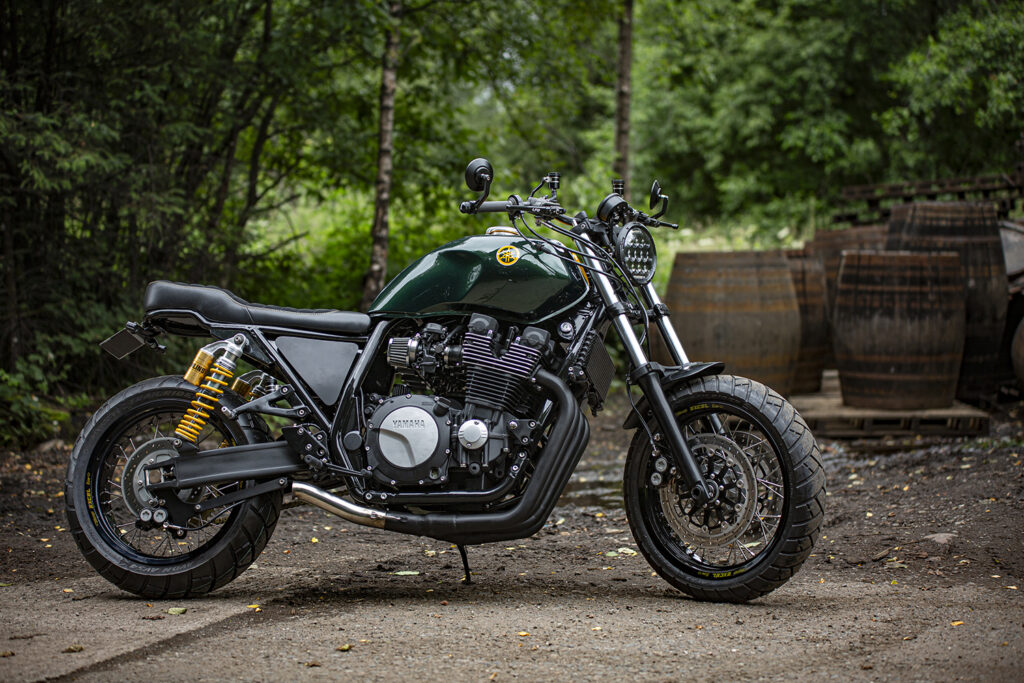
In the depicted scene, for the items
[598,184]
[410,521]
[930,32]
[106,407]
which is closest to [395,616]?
[410,521]

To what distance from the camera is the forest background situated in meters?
6.84

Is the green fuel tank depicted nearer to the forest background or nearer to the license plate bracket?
the license plate bracket

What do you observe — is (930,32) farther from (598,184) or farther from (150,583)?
(150,583)

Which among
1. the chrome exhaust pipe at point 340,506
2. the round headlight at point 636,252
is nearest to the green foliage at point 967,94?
the round headlight at point 636,252

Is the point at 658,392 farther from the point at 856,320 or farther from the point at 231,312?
the point at 856,320

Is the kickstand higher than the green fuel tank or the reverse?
the reverse

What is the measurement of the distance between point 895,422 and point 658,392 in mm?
4431

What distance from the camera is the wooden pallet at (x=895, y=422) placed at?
7.25 m

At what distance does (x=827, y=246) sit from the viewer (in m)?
10.9

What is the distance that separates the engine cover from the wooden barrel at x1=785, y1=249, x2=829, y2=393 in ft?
18.1

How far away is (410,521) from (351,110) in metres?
6.59

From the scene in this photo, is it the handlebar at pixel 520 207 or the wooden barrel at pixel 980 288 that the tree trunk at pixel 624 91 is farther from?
the handlebar at pixel 520 207

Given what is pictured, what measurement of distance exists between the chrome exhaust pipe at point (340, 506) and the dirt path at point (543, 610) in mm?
306

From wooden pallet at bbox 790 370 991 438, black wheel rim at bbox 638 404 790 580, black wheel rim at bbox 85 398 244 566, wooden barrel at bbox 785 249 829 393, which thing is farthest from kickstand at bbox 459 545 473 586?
wooden barrel at bbox 785 249 829 393
